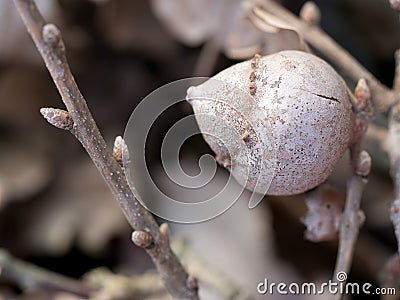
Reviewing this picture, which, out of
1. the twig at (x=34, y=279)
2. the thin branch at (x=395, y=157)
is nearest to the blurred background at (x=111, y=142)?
the twig at (x=34, y=279)

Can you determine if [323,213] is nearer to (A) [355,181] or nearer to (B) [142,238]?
(A) [355,181]

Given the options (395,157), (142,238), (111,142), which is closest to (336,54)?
(395,157)

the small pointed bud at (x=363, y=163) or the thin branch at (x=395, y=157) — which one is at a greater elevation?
the small pointed bud at (x=363, y=163)

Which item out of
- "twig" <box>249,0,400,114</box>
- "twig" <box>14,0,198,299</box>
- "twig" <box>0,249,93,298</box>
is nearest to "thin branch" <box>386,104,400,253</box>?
"twig" <box>249,0,400,114</box>

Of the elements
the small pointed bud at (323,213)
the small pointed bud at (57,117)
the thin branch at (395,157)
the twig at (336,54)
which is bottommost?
the small pointed bud at (323,213)

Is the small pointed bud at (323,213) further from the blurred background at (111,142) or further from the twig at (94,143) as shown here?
the blurred background at (111,142)

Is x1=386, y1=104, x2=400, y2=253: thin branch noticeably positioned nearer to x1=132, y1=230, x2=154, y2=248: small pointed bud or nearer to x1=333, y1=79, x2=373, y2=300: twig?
x1=333, y1=79, x2=373, y2=300: twig

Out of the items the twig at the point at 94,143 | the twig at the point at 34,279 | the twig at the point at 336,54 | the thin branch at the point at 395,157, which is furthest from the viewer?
the twig at the point at 34,279

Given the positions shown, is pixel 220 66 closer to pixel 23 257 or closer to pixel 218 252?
pixel 218 252
